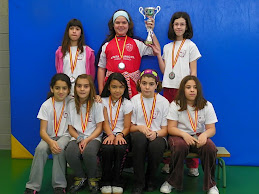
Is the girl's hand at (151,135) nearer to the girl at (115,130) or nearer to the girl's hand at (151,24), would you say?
the girl at (115,130)

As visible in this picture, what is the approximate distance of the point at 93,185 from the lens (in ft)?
10.6

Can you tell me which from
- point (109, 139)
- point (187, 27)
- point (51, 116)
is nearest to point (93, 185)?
point (109, 139)

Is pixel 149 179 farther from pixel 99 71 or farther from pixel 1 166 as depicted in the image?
pixel 1 166

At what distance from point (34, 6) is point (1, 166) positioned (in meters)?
2.03

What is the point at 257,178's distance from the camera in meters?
3.74

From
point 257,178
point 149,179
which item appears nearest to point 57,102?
point 149,179

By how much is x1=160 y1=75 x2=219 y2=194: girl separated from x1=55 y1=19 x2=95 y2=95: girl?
1.21 metres

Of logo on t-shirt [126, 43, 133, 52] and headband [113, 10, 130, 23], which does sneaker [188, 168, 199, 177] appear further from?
headband [113, 10, 130, 23]

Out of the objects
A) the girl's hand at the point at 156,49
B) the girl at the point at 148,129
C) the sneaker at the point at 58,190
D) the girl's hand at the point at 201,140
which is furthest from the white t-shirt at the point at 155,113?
the sneaker at the point at 58,190

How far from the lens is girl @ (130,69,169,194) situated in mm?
3197

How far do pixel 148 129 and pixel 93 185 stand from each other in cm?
78

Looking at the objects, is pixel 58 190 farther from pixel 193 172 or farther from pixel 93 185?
pixel 193 172

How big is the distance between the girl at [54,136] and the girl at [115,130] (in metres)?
0.41

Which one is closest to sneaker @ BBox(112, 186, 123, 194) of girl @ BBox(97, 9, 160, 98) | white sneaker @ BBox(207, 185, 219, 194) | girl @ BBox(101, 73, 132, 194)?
girl @ BBox(101, 73, 132, 194)
